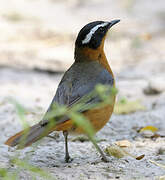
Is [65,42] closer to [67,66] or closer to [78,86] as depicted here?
[67,66]

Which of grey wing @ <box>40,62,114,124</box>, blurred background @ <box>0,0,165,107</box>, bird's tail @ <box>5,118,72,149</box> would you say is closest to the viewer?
bird's tail @ <box>5,118,72,149</box>

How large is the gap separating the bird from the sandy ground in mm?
250

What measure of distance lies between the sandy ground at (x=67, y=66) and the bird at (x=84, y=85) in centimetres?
25

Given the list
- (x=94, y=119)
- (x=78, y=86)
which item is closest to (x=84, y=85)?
(x=78, y=86)

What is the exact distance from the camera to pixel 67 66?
921 centimetres

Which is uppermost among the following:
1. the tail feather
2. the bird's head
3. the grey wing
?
the bird's head

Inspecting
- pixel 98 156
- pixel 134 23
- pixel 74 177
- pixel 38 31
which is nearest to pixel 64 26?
pixel 38 31

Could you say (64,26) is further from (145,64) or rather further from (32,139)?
(32,139)

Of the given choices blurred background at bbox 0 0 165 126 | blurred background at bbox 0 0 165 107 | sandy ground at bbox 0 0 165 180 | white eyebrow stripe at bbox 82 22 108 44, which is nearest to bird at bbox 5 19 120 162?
white eyebrow stripe at bbox 82 22 108 44

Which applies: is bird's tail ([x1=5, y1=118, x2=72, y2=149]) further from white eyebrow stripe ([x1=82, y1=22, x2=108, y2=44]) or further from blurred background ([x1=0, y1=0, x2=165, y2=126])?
blurred background ([x1=0, y1=0, x2=165, y2=126])

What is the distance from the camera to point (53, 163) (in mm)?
4504

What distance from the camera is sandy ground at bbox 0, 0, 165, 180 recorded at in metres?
4.45

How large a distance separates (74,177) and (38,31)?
716 cm

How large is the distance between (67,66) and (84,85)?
4668 millimetres
